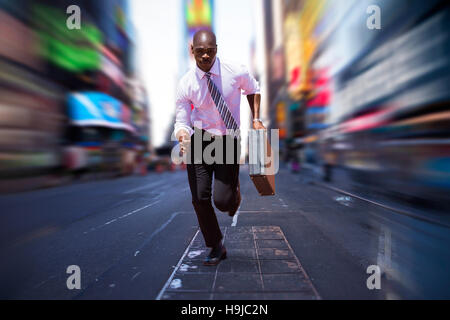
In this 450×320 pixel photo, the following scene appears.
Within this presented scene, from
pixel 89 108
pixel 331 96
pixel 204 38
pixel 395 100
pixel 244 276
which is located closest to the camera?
pixel 244 276

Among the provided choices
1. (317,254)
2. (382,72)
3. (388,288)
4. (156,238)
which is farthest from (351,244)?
(382,72)

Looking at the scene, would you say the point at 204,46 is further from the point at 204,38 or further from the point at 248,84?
the point at 248,84

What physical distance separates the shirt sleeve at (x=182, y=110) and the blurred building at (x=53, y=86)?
3.92m

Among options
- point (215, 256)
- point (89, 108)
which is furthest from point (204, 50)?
point (89, 108)

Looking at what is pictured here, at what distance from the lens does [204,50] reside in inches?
92.5

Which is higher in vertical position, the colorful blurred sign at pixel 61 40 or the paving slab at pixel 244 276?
the colorful blurred sign at pixel 61 40

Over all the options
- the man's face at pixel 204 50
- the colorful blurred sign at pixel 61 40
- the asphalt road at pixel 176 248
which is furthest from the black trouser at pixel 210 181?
the colorful blurred sign at pixel 61 40

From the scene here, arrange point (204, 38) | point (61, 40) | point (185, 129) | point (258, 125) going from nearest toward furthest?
1. point (204, 38)
2. point (185, 129)
3. point (258, 125)
4. point (61, 40)

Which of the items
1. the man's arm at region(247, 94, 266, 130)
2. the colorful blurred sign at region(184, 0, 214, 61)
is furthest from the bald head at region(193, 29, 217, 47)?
the colorful blurred sign at region(184, 0, 214, 61)

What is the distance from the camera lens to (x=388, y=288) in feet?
6.70

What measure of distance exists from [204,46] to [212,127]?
0.63 meters

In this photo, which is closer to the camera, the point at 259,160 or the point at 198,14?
the point at 259,160

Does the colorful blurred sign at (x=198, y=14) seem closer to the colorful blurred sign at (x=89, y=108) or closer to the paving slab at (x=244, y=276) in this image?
the paving slab at (x=244, y=276)

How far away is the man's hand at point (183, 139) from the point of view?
2.36 metres
